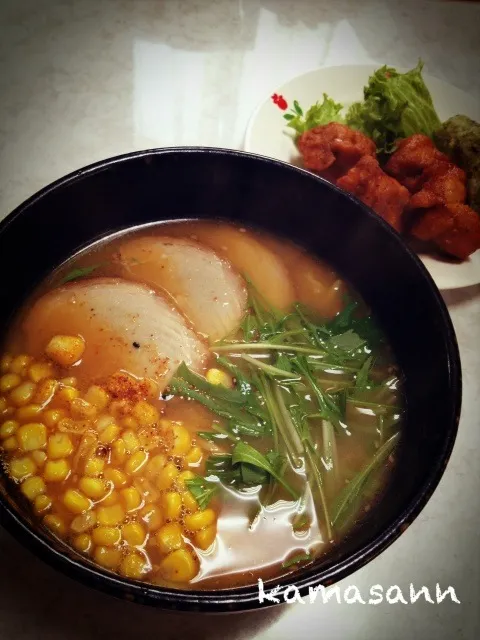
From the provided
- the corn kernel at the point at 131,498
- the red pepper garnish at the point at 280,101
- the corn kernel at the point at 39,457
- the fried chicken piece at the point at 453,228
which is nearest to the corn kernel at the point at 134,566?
the corn kernel at the point at 131,498

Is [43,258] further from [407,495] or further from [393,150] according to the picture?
[393,150]

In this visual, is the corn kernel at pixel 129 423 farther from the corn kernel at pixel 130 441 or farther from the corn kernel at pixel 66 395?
the corn kernel at pixel 66 395

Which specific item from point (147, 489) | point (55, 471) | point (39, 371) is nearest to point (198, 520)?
point (147, 489)

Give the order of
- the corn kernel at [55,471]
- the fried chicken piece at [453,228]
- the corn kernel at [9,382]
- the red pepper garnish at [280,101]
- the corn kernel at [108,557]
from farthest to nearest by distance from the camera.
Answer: the red pepper garnish at [280,101] → the fried chicken piece at [453,228] → the corn kernel at [9,382] → the corn kernel at [55,471] → the corn kernel at [108,557]

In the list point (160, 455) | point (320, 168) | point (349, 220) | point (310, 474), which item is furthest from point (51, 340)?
point (320, 168)

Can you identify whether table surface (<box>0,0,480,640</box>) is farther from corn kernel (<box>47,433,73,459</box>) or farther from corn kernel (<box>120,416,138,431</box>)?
corn kernel (<box>120,416,138,431</box>)

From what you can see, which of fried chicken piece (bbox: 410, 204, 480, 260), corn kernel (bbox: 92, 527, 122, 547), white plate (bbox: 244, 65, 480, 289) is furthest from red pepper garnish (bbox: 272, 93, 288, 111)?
corn kernel (bbox: 92, 527, 122, 547)
